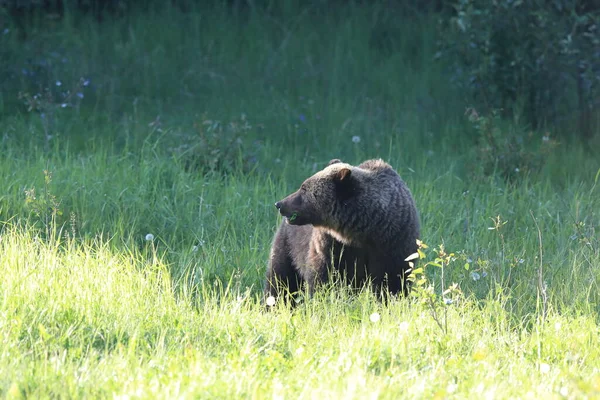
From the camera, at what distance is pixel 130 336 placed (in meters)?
4.67

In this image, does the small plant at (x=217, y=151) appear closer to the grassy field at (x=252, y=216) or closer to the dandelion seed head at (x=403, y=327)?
the grassy field at (x=252, y=216)

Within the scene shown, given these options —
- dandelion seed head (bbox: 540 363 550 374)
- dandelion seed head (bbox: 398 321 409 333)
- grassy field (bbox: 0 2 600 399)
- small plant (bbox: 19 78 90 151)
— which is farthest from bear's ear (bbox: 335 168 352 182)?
small plant (bbox: 19 78 90 151)

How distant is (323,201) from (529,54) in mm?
5262

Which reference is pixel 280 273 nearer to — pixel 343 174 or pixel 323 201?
pixel 323 201

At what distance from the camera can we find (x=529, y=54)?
10023mm

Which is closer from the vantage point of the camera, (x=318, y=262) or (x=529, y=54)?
(x=318, y=262)

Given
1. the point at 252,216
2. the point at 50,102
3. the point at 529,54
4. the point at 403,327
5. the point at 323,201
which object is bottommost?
the point at 252,216

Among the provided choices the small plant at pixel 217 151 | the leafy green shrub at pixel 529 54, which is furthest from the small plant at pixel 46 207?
the leafy green shrub at pixel 529 54

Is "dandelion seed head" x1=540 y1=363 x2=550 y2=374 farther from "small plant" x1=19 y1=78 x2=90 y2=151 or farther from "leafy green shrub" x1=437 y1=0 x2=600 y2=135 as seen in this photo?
"leafy green shrub" x1=437 y1=0 x2=600 y2=135

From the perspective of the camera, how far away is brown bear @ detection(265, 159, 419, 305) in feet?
18.5

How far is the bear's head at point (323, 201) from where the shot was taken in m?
5.63

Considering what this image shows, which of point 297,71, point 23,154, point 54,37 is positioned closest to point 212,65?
point 297,71

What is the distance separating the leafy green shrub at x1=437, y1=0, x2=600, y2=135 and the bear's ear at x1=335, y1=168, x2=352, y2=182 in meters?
4.71

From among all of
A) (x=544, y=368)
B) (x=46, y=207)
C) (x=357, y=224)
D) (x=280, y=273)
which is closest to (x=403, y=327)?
(x=544, y=368)
